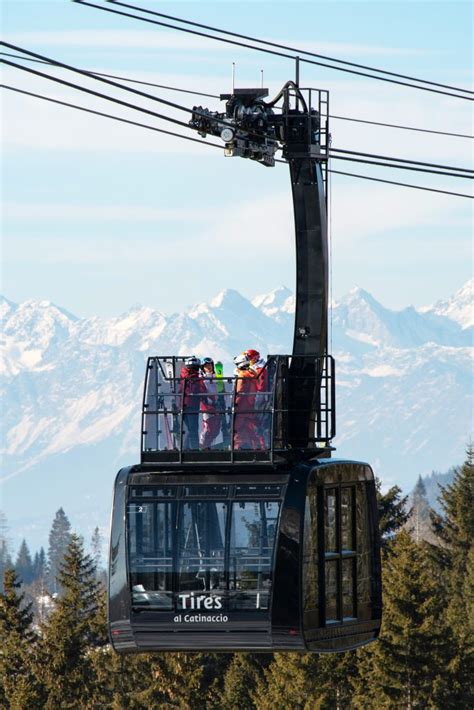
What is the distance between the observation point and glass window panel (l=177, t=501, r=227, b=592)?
95.8ft

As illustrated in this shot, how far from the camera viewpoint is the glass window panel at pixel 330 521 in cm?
3019

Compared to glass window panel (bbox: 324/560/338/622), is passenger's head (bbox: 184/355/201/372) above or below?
above

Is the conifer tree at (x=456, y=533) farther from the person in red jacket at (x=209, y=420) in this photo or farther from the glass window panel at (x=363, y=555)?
the person in red jacket at (x=209, y=420)

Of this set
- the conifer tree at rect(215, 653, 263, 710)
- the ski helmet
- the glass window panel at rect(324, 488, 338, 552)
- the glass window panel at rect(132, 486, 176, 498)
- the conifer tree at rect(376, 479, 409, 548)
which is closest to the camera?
the glass window panel at rect(132, 486, 176, 498)

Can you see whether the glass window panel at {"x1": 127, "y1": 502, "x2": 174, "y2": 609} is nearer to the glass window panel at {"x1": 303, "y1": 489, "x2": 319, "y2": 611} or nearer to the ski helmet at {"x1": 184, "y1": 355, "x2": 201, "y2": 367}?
the glass window panel at {"x1": 303, "y1": 489, "x2": 319, "y2": 611}

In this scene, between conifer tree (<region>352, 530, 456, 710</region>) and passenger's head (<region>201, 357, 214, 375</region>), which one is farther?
conifer tree (<region>352, 530, 456, 710</region>)

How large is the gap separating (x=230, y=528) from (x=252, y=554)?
54cm

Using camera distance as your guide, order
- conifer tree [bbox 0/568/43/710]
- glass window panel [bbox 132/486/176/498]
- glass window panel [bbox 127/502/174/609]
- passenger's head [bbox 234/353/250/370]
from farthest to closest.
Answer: conifer tree [bbox 0/568/43/710] → passenger's head [bbox 234/353/250/370] → glass window panel [bbox 132/486/176/498] → glass window panel [bbox 127/502/174/609]

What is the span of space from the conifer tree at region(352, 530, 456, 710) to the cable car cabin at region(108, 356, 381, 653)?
168 feet

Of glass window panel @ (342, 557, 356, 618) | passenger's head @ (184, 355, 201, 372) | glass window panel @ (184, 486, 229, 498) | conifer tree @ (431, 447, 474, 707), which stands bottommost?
glass window panel @ (342, 557, 356, 618)

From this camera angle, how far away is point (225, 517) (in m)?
29.2

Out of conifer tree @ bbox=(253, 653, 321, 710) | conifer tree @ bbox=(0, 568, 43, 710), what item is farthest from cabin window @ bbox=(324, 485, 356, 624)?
conifer tree @ bbox=(253, 653, 321, 710)

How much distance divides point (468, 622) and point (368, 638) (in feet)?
230

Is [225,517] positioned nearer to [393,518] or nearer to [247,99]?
[247,99]
